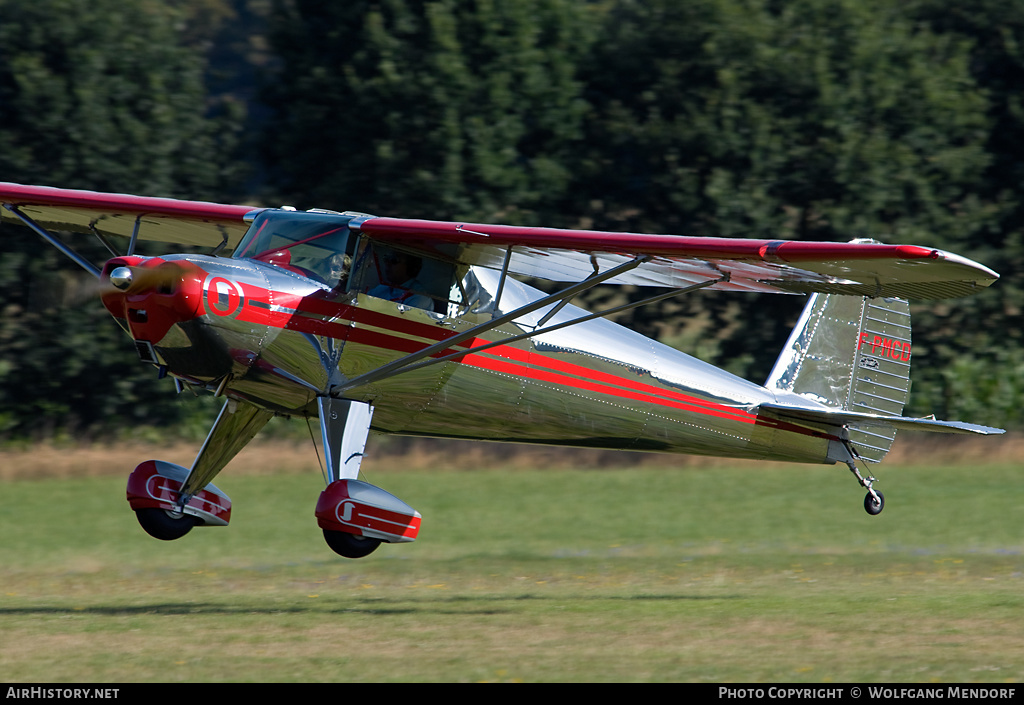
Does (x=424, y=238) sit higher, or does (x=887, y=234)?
(x=424, y=238)

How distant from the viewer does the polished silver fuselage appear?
28.1 feet

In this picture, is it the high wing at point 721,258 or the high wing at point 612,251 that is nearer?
the high wing at point 721,258

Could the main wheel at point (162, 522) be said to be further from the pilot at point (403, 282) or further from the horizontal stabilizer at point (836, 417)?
the horizontal stabilizer at point (836, 417)

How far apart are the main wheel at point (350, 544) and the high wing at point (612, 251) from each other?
2.17m

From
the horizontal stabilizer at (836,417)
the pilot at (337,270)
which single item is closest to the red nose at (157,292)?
the pilot at (337,270)

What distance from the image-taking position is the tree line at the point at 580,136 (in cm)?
2066

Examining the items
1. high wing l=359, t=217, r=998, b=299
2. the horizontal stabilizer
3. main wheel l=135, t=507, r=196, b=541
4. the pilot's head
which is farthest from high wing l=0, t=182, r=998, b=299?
Result: main wheel l=135, t=507, r=196, b=541

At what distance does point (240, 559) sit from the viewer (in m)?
13.6

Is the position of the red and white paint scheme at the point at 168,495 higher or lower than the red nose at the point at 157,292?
lower

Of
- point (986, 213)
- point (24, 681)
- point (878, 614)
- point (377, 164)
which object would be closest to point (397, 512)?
point (24, 681)

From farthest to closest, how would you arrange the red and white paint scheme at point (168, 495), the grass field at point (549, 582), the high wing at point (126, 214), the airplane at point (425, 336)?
the high wing at point (126, 214)
the red and white paint scheme at point (168, 495)
the airplane at point (425, 336)
the grass field at point (549, 582)

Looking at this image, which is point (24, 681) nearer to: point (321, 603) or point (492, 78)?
point (321, 603)

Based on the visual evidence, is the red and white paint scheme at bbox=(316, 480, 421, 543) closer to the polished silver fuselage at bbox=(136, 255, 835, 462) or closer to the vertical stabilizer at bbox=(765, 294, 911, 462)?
the polished silver fuselage at bbox=(136, 255, 835, 462)

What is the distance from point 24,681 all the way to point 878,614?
5911 millimetres
